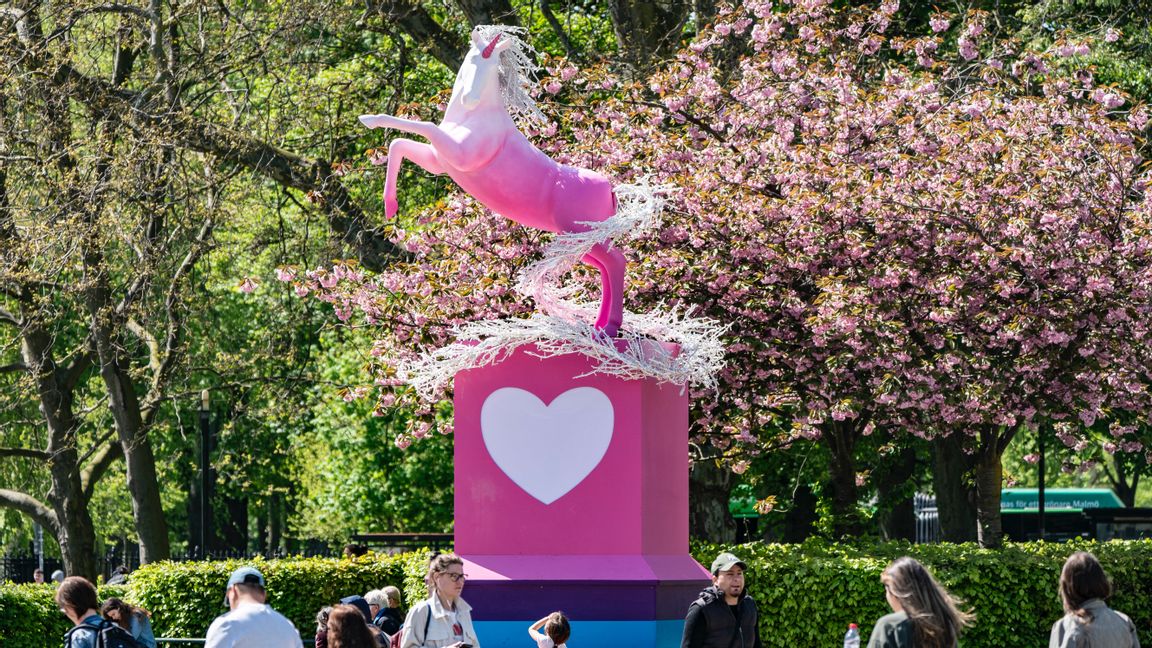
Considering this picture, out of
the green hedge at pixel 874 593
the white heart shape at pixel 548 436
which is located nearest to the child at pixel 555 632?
the white heart shape at pixel 548 436

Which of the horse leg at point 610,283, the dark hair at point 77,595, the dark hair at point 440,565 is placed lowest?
the dark hair at point 77,595

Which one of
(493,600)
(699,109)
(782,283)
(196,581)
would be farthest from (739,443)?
(493,600)

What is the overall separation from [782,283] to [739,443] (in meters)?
2.41

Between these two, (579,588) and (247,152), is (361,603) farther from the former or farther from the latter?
(247,152)

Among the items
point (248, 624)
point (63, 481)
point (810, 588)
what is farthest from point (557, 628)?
point (63, 481)

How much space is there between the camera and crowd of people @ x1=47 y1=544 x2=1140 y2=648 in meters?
6.29

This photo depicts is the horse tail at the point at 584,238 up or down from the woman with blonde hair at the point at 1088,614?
up

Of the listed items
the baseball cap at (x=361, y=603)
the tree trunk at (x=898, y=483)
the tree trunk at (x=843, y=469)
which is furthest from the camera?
the tree trunk at (x=898, y=483)

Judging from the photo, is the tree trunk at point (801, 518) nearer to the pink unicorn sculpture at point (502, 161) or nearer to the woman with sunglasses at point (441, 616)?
the pink unicorn sculpture at point (502, 161)

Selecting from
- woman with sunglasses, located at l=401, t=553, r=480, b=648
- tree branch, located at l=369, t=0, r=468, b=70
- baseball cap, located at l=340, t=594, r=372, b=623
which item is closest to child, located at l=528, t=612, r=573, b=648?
woman with sunglasses, located at l=401, t=553, r=480, b=648

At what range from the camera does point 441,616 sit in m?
8.56

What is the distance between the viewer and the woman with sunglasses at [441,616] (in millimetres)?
8539

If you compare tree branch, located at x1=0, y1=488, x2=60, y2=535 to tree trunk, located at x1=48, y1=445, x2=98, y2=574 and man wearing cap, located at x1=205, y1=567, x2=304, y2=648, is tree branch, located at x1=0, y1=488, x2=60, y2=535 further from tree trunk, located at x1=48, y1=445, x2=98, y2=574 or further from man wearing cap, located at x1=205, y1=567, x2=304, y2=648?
man wearing cap, located at x1=205, y1=567, x2=304, y2=648

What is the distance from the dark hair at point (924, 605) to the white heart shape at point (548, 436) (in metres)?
4.49
